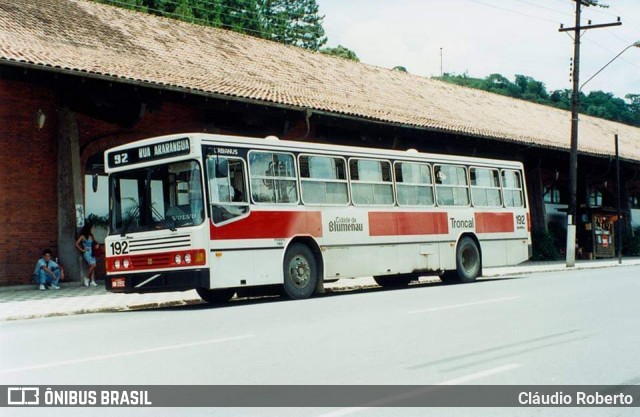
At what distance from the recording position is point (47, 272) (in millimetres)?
18406

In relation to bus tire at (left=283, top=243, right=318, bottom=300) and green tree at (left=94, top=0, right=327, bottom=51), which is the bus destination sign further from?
green tree at (left=94, top=0, right=327, bottom=51)

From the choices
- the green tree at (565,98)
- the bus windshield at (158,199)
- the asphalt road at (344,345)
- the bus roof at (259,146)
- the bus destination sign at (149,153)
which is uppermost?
the green tree at (565,98)

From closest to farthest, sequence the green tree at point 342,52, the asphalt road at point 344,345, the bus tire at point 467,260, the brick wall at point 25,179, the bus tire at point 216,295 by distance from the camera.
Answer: the asphalt road at point 344,345 < the bus tire at point 216,295 < the brick wall at point 25,179 < the bus tire at point 467,260 < the green tree at point 342,52

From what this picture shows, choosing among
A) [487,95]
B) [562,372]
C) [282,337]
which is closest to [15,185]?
[282,337]

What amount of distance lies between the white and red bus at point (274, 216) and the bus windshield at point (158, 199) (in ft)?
0.06

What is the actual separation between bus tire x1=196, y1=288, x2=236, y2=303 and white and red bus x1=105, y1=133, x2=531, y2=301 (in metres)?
0.02

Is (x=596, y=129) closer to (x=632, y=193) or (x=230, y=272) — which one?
(x=632, y=193)

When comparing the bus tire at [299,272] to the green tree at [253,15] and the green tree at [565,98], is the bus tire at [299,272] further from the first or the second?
the green tree at [565,98]

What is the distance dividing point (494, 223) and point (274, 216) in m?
7.63

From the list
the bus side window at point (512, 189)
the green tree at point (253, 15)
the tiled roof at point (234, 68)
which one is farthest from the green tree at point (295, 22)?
the bus side window at point (512, 189)

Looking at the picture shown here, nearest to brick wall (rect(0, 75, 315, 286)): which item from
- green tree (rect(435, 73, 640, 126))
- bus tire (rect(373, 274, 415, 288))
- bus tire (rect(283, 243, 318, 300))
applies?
bus tire (rect(283, 243, 318, 300))

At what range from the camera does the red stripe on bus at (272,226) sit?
13.4 metres

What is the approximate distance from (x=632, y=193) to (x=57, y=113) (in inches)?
1367
